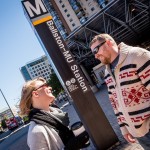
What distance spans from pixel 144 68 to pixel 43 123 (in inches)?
47.1

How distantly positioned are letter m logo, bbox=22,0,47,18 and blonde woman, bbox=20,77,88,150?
10.9 feet

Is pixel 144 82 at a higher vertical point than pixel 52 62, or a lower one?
lower

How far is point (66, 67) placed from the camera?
570 cm

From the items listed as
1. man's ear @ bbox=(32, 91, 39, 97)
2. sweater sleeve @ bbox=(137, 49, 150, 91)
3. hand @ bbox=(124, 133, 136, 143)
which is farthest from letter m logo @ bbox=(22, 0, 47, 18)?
hand @ bbox=(124, 133, 136, 143)

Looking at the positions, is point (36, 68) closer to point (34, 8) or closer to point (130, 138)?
point (34, 8)

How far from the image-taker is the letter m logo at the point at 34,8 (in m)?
5.50

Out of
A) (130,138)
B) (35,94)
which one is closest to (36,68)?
(130,138)

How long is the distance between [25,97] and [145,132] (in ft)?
4.46

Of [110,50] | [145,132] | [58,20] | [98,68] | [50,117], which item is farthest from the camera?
[58,20]

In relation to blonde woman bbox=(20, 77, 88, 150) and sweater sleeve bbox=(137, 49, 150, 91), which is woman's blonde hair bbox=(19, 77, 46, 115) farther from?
sweater sleeve bbox=(137, 49, 150, 91)

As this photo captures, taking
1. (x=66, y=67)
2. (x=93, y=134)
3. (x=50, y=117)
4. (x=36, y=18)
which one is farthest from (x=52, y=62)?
(x=50, y=117)

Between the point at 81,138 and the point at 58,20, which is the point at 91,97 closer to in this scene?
the point at 81,138

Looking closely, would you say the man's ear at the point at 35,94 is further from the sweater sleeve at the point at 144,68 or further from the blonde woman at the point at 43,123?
the sweater sleeve at the point at 144,68

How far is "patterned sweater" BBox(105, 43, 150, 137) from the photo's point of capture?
2.53 m
